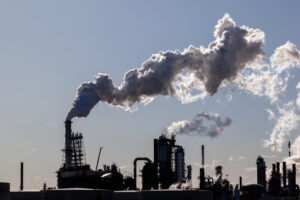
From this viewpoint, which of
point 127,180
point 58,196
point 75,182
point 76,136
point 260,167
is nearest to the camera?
point 58,196

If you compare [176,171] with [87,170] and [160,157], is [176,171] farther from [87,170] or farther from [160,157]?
[87,170]

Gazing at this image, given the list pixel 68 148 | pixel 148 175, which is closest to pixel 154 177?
pixel 148 175

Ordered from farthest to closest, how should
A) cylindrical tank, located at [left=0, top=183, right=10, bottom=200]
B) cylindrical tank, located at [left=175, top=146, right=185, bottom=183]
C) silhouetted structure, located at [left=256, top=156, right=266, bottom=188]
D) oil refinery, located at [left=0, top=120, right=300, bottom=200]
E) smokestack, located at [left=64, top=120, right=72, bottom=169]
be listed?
1. silhouetted structure, located at [left=256, top=156, right=266, bottom=188]
2. cylindrical tank, located at [left=175, top=146, right=185, bottom=183]
3. smokestack, located at [left=64, top=120, right=72, bottom=169]
4. oil refinery, located at [left=0, top=120, right=300, bottom=200]
5. cylindrical tank, located at [left=0, top=183, right=10, bottom=200]

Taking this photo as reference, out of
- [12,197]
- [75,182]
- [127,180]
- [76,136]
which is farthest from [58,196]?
[76,136]

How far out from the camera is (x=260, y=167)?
13700 centimetres

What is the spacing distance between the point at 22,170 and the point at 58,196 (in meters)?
81.6

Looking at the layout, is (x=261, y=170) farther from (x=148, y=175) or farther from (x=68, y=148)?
(x=148, y=175)

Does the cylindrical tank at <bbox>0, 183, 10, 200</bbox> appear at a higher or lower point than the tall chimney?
lower

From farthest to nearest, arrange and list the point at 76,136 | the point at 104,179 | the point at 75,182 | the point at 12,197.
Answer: the point at 76,136
the point at 75,182
the point at 104,179
the point at 12,197

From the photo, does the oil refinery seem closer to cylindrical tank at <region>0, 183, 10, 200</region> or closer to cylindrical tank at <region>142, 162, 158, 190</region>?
cylindrical tank at <region>142, 162, 158, 190</region>

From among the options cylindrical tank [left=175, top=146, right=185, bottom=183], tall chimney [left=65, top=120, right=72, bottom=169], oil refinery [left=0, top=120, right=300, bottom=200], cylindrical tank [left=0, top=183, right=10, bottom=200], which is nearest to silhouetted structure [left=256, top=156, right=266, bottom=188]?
oil refinery [left=0, top=120, right=300, bottom=200]

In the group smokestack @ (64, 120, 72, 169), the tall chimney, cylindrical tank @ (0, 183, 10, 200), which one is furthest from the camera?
the tall chimney

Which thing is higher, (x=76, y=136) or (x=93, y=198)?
(x=76, y=136)

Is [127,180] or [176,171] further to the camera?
[176,171]
